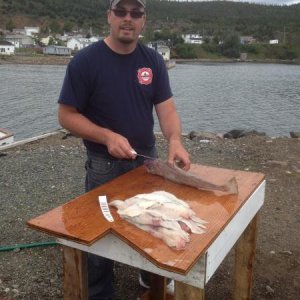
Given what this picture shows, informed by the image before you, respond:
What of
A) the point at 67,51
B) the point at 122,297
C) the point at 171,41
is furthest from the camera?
the point at 171,41

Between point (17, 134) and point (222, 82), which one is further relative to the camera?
point (222, 82)

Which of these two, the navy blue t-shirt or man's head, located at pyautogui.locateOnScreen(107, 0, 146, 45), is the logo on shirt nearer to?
the navy blue t-shirt

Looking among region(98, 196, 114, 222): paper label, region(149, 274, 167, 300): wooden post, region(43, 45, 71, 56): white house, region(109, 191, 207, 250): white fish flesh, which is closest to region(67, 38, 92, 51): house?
region(43, 45, 71, 56): white house

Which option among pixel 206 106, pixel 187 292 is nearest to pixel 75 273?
pixel 187 292

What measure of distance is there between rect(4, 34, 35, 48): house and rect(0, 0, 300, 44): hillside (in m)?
17.8

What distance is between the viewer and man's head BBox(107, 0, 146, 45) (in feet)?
10.4

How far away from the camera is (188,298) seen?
7.44 feet

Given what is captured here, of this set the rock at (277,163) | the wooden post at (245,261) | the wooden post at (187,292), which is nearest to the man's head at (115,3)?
the wooden post at (245,261)

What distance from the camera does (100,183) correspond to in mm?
3445

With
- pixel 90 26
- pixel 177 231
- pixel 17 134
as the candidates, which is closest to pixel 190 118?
pixel 17 134

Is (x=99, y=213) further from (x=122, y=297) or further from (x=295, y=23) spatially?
(x=295, y=23)

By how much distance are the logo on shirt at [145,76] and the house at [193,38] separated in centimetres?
11071

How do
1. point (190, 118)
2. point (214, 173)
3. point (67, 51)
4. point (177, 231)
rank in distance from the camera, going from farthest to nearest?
point (67, 51) < point (190, 118) < point (214, 173) < point (177, 231)

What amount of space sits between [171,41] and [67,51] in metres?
30.6
